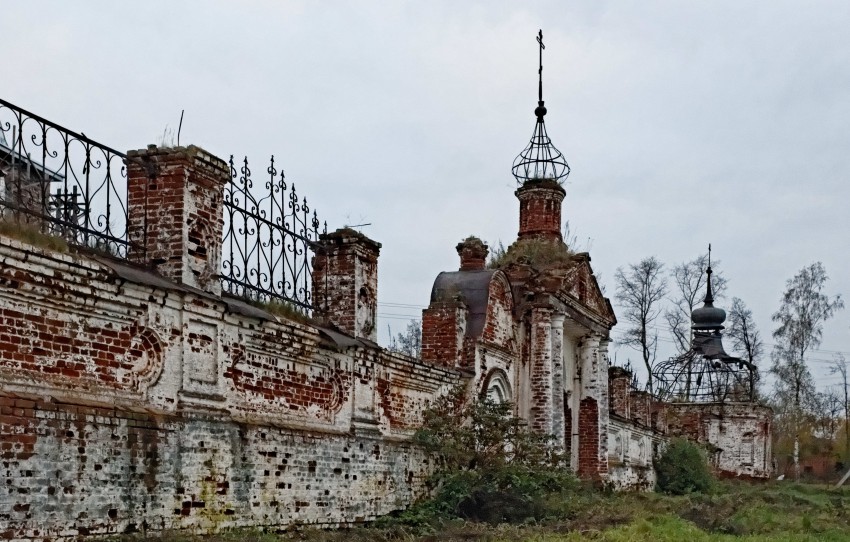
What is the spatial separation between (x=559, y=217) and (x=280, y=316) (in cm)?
1275

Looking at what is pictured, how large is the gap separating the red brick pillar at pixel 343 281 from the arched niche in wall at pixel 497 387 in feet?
13.6

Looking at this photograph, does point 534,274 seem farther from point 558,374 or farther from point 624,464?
point 624,464

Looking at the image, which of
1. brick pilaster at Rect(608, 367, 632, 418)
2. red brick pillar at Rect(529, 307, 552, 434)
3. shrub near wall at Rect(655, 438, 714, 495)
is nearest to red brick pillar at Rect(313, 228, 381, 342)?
red brick pillar at Rect(529, 307, 552, 434)

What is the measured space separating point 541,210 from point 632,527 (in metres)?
10.7

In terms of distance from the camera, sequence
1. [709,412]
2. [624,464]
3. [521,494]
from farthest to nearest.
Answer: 1. [709,412]
2. [624,464]
3. [521,494]

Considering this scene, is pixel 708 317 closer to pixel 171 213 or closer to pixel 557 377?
pixel 557 377

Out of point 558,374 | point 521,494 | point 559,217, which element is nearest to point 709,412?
point 559,217

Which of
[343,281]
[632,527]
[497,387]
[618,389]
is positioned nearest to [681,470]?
[618,389]

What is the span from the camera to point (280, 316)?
36.1 ft

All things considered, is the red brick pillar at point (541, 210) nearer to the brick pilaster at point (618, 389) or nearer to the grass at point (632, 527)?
the brick pilaster at point (618, 389)

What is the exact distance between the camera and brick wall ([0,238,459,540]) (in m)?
7.32

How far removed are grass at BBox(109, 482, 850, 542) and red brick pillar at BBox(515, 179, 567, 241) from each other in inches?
228

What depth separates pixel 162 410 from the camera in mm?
8711

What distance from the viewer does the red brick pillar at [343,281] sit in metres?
12.8
